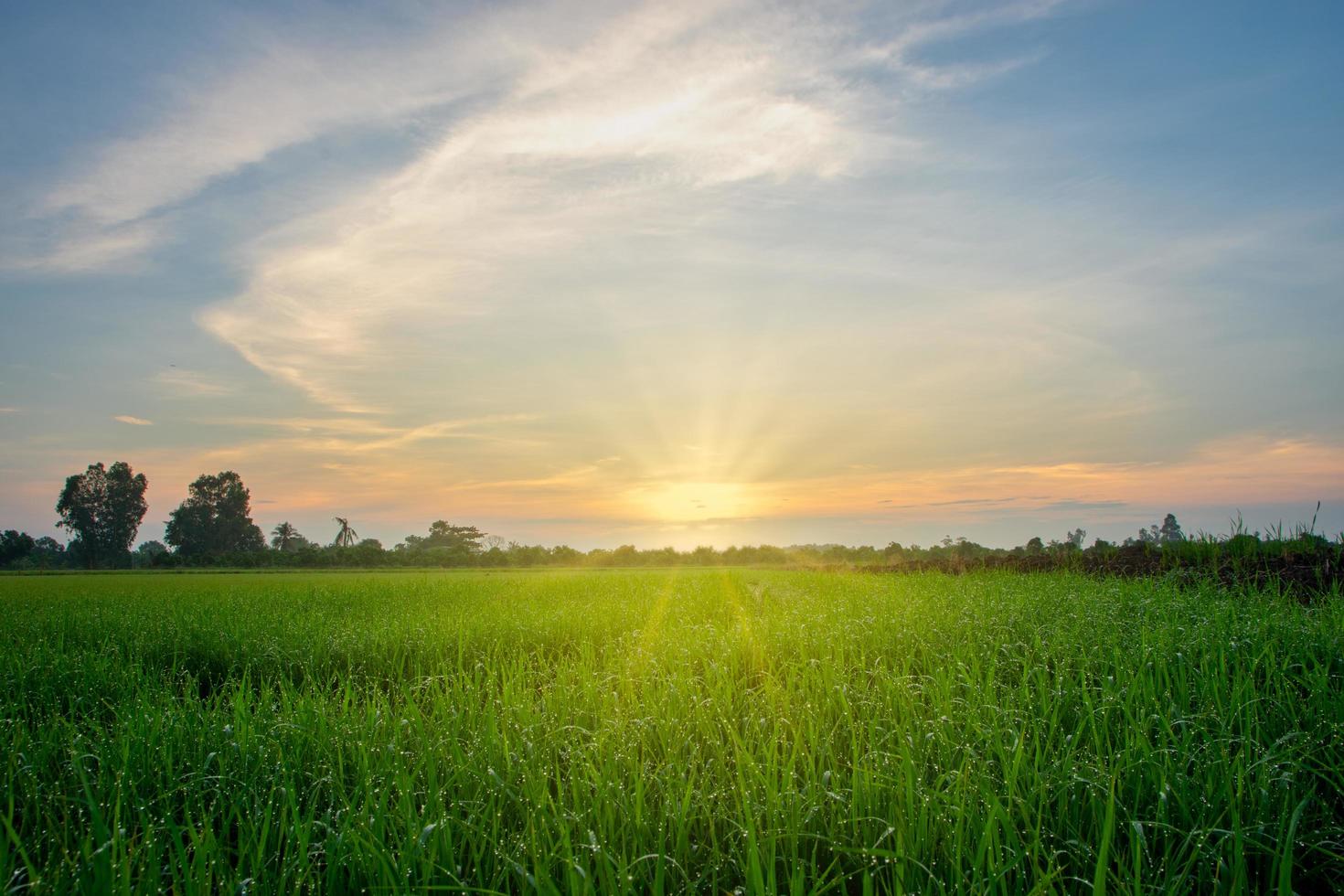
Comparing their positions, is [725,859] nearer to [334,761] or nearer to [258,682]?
[334,761]

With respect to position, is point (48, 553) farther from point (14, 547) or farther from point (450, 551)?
point (450, 551)

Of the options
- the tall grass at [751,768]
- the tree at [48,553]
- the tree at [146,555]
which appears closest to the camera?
the tall grass at [751,768]

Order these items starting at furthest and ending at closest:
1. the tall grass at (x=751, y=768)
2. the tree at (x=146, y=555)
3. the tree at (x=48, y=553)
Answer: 1. the tree at (x=48, y=553)
2. the tree at (x=146, y=555)
3. the tall grass at (x=751, y=768)

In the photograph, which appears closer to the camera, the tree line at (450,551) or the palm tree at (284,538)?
the tree line at (450,551)

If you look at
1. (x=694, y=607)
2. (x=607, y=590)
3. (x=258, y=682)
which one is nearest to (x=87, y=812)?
(x=258, y=682)

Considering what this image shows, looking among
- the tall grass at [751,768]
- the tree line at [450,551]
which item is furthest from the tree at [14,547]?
the tall grass at [751,768]

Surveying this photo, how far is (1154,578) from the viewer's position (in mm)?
9195

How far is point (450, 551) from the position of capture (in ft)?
129

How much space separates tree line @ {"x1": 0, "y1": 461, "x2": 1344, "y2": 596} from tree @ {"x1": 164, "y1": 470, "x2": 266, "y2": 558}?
8 cm

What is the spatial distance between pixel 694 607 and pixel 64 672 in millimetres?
6603

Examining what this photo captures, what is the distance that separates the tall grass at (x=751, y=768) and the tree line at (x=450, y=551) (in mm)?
3508

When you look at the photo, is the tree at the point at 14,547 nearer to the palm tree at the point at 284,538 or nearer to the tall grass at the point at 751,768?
the palm tree at the point at 284,538

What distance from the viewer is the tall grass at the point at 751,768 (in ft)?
7.73

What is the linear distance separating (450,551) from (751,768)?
38.6 m
